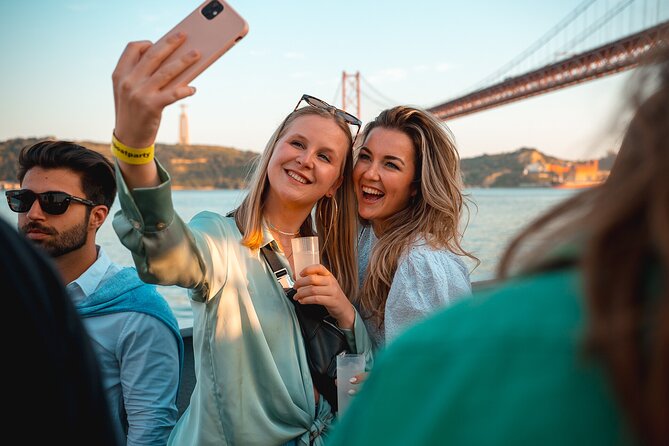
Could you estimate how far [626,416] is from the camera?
0.38m

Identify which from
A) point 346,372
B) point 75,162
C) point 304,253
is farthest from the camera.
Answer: point 75,162

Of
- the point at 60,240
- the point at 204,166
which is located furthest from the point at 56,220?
the point at 204,166

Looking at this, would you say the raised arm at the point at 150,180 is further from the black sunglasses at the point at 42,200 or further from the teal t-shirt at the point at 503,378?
the black sunglasses at the point at 42,200

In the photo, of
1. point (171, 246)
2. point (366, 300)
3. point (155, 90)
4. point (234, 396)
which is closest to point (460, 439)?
Answer: point (155, 90)

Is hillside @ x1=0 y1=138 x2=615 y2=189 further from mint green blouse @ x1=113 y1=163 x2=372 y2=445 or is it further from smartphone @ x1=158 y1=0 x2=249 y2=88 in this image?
smartphone @ x1=158 y1=0 x2=249 y2=88

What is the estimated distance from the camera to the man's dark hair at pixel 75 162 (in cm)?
249

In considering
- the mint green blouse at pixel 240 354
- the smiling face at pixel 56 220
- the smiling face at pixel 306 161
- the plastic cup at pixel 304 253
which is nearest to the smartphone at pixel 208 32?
the mint green blouse at pixel 240 354

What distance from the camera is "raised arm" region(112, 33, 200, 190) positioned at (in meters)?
1.15

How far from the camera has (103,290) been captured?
7.59 feet

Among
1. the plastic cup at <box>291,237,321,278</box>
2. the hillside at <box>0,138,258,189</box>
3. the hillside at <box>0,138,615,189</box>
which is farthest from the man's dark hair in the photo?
the hillside at <box>0,138,258,189</box>

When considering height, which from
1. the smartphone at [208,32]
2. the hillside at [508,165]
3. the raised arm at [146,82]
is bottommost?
the hillside at [508,165]

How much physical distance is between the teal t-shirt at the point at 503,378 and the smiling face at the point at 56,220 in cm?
224

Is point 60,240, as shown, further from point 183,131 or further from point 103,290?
point 183,131

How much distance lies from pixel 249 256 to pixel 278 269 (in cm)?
10
